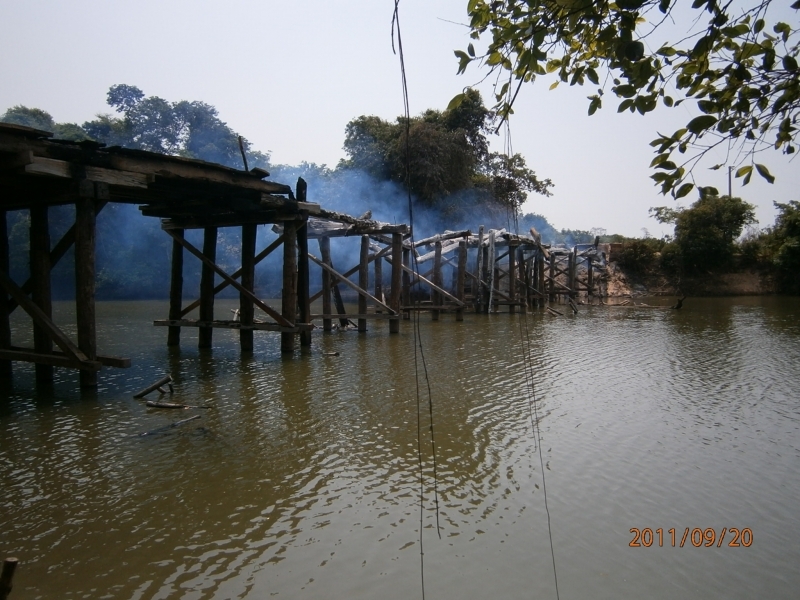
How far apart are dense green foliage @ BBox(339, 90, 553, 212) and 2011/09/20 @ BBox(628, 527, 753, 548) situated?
27.4 meters

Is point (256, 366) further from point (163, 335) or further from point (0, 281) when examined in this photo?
point (163, 335)

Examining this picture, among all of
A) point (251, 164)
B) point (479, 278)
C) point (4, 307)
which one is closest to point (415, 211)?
point (251, 164)

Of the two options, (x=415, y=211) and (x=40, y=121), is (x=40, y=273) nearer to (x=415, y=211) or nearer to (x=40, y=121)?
(x=415, y=211)

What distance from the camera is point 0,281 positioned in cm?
732

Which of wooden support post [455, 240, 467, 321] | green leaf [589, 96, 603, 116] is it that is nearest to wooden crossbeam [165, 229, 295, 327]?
green leaf [589, 96, 603, 116]

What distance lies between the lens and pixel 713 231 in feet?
111

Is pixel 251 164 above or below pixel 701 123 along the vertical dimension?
above

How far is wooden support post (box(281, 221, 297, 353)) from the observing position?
1030 cm

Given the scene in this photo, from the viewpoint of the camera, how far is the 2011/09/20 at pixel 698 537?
368 cm

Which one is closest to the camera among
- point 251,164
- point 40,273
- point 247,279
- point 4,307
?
point 40,273

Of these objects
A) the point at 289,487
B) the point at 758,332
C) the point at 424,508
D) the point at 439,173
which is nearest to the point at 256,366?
the point at 289,487

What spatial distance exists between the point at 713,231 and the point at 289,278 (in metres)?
30.4

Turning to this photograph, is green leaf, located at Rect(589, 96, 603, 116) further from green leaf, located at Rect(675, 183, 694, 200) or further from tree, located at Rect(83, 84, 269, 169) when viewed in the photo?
tree, located at Rect(83, 84, 269, 169)

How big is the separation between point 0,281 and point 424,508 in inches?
241
